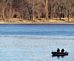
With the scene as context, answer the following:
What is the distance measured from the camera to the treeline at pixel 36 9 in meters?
101

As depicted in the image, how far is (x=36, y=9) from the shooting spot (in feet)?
335

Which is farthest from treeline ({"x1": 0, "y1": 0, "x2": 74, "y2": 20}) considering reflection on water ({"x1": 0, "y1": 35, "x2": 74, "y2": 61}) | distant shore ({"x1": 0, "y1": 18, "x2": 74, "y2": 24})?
reflection on water ({"x1": 0, "y1": 35, "x2": 74, "y2": 61})

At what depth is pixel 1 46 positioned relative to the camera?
1864 inches

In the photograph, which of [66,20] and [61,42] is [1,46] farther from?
[66,20]

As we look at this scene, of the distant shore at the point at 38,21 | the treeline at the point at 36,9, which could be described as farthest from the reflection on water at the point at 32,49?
the treeline at the point at 36,9

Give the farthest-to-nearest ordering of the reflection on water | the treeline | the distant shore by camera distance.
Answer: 1. the treeline
2. the distant shore
3. the reflection on water

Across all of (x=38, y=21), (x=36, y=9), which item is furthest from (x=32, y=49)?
(x=36, y=9)

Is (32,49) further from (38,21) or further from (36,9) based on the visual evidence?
(36,9)

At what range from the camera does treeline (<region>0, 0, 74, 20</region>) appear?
10094cm

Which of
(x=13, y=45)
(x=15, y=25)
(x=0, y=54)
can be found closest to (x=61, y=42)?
(x=13, y=45)

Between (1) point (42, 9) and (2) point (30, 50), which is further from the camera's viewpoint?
(1) point (42, 9)

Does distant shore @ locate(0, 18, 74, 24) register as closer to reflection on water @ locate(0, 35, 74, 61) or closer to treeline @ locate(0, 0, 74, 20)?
treeline @ locate(0, 0, 74, 20)

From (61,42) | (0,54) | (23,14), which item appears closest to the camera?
(0,54)

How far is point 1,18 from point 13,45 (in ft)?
173
